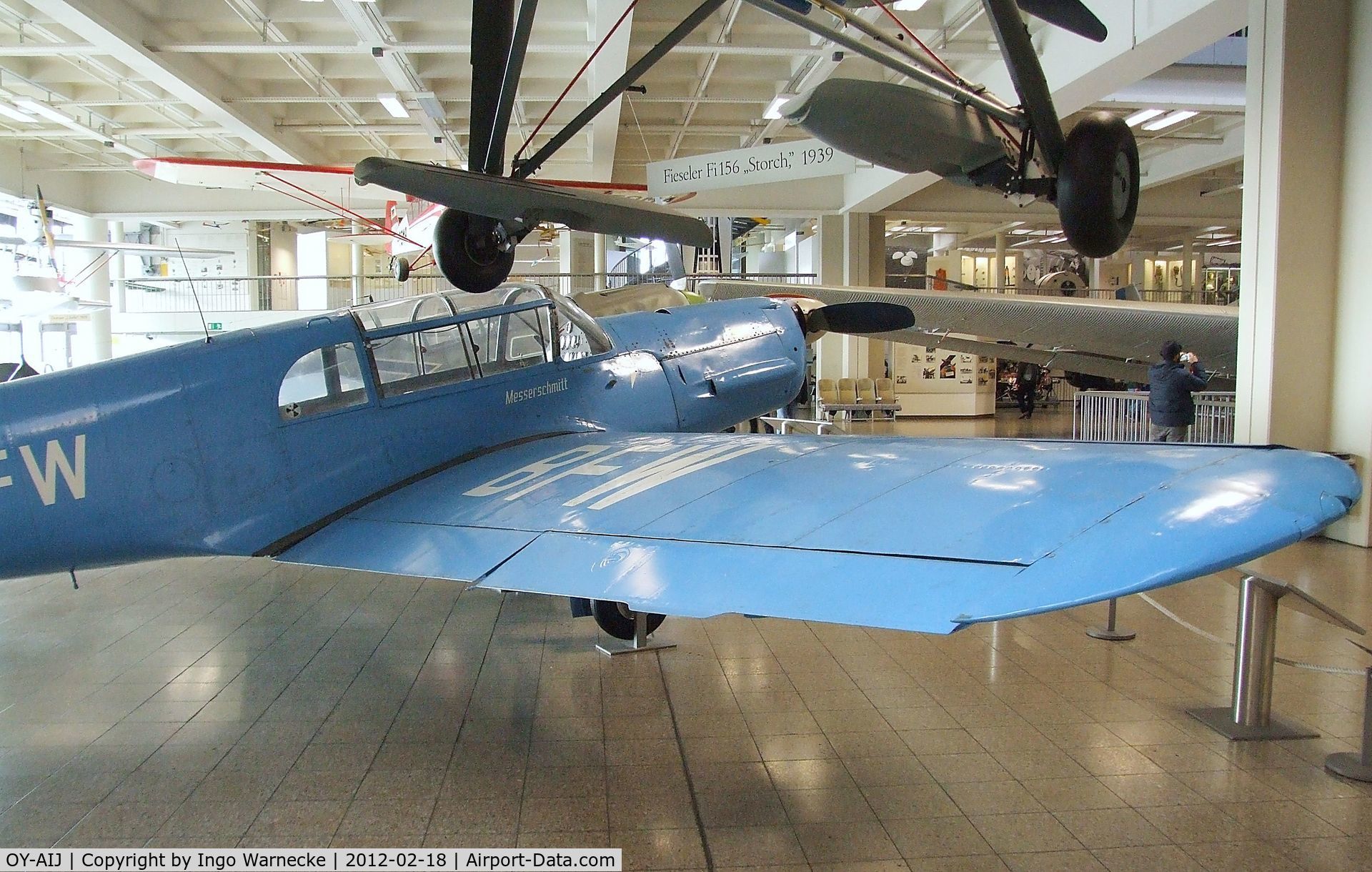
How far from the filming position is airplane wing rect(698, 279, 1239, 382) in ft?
28.9

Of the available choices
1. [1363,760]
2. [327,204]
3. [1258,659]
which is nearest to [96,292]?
[327,204]

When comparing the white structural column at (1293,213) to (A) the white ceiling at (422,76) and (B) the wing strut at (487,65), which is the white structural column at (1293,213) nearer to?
(A) the white ceiling at (422,76)

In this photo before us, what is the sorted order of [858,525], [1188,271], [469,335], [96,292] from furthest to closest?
1. [1188,271]
2. [96,292]
3. [469,335]
4. [858,525]

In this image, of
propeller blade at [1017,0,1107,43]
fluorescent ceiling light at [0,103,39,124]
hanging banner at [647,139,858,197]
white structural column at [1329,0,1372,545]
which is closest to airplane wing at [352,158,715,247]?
propeller blade at [1017,0,1107,43]

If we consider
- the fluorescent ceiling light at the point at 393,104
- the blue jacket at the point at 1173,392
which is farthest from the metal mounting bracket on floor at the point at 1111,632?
the fluorescent ceiling light at the point at 393,104

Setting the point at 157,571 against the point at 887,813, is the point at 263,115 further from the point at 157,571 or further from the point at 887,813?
the point at 887,813

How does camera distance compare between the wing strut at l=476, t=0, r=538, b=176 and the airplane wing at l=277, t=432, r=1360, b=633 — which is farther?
the wing strut at l=476, t=0, r=538, b=176

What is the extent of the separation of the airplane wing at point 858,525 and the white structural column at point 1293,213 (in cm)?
557

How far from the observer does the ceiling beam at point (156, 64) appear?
9797mm

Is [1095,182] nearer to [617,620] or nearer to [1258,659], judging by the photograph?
[1258,659]

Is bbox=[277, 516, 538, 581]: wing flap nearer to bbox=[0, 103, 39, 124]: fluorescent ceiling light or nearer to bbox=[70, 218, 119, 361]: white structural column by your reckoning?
bbox=[0, 103, 39, 124]: fluorescent ceiling light

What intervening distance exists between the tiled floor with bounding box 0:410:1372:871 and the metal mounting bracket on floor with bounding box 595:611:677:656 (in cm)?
9

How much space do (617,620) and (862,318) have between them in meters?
3.10

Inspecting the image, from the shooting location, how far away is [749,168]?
30.7ft
